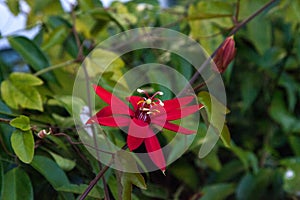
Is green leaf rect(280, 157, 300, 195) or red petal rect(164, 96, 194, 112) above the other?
green leaf rect(280, 157, 300, 195)

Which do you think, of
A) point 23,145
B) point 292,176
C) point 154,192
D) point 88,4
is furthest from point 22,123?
point 292,176

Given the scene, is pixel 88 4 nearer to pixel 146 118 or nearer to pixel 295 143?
pixel 146 118

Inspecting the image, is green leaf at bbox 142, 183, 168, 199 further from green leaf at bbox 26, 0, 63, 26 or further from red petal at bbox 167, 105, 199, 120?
green leaf at bbox 26, 0, 63, 26

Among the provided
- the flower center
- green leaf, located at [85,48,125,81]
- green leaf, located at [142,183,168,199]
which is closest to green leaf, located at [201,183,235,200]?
green leaf, located at [142,183,168,199]

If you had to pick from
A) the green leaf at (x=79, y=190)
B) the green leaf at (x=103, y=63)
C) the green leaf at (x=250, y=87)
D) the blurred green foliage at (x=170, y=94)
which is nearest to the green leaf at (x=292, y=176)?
the blurred green foliage at (x=170, y=94)

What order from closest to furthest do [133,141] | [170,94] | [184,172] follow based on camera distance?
1. [133,141]
2. [170,94]
3. [184,172]

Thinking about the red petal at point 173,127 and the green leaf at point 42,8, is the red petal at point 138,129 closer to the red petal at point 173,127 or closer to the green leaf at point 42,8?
the red petal at point 173,127

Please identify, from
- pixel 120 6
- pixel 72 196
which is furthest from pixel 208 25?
pixel 72 196
